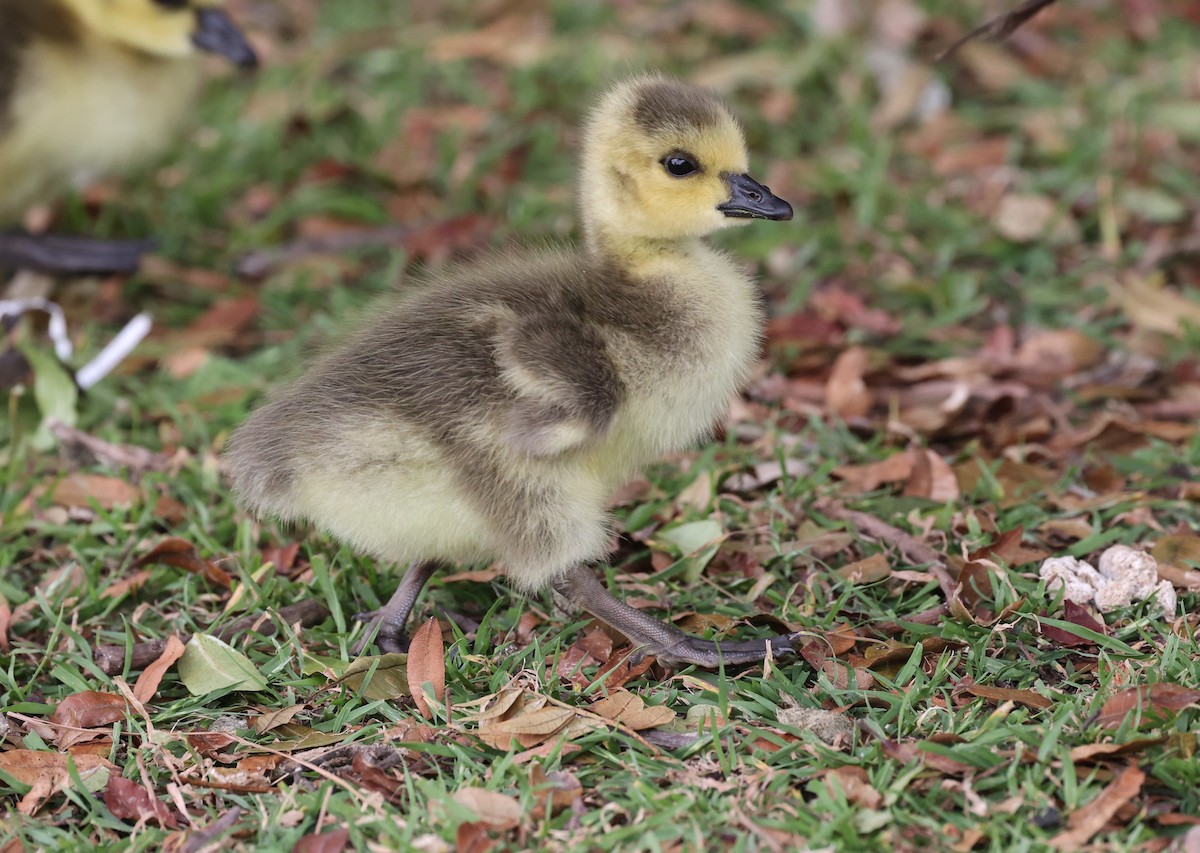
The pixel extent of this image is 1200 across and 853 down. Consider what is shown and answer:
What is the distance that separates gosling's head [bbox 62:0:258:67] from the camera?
14.4 ft

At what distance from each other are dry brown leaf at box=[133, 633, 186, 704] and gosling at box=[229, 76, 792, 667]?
322mm

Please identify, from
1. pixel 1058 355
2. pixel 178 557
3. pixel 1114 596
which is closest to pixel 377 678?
pixel 178 557

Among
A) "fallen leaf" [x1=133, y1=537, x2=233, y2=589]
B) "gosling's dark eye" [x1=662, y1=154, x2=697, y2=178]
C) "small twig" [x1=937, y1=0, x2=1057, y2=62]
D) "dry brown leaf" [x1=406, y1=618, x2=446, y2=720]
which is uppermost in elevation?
"small twig" [x1=937, y1=0, x2=1057, y2=62]

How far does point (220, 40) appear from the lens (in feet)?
15.0

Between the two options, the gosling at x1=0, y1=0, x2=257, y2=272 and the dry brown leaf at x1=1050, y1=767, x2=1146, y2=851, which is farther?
the gosling at x1=0, y1=0, x2=257, y2=272

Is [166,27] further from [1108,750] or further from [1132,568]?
[1108,750]

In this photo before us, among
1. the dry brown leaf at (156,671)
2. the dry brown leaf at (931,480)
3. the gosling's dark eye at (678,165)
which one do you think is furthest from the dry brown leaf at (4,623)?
the dry brown leaf at (931,480)

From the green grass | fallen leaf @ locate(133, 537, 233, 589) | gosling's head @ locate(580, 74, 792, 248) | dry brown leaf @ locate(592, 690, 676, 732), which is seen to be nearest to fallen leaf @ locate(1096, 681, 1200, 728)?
the green grass

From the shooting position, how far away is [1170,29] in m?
5.37

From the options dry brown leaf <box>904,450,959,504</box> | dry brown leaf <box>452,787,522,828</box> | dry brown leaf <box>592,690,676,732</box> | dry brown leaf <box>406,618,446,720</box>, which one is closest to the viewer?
dry brown leaf <box>452,787,522,828</box>

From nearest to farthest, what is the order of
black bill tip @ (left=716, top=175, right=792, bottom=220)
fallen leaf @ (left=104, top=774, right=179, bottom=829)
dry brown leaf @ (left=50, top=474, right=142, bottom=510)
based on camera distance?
1. fallen leaf @ (left=104, top=774, right=179, bottom=829)
2. black bill tip @ (left=716, top=175, right=792, bottom=220)
3. dry brown leaf @ (left=50, top=474, right=142, bottom=510)

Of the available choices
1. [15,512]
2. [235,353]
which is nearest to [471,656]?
[15,512]

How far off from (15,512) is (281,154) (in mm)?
2110

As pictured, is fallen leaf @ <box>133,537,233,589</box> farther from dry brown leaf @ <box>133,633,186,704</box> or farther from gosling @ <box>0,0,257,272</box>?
gosling @ <box>0,0,257,272</box>
